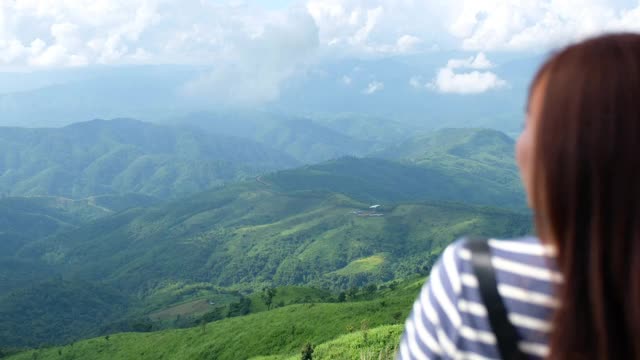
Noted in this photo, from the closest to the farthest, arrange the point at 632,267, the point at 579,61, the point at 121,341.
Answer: the point at 632,267, the point at 579,61, the point at 121,341

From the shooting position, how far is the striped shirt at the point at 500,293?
119 inches

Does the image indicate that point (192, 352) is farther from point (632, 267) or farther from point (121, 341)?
point (632, 267)

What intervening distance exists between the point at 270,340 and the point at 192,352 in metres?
15.7

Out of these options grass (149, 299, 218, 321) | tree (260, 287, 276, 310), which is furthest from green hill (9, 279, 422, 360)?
grass (149, 299, 218, 321)

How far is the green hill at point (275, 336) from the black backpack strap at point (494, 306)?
2339 cm

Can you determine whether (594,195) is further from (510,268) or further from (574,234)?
(510,268)

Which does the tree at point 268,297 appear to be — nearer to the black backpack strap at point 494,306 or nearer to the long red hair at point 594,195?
the black backpack strap at point 494,306

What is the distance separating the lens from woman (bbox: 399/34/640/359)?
273cm

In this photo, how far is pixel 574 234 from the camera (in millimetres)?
2797

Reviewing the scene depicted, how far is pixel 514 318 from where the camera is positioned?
9.93 feet

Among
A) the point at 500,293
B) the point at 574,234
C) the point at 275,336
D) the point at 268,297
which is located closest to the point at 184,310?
the point at 268,297

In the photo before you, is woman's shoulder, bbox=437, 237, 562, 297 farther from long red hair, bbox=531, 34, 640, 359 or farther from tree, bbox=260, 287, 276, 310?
tree, bbox=260, 287, 276, 310

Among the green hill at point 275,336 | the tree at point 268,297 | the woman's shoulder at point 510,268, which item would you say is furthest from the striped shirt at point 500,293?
the tree at point 268,297

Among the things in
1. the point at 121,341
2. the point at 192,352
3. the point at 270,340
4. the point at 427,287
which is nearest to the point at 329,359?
the point at 427,287
